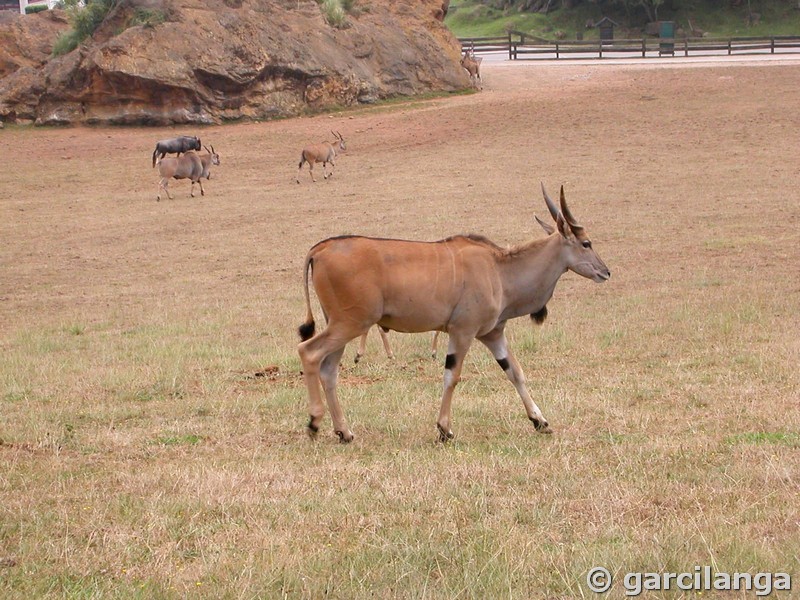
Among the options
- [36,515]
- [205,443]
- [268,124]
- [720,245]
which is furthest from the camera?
[268,124]

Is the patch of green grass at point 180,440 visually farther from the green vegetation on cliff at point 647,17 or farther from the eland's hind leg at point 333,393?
the green vegetation on cliff at point 647,17

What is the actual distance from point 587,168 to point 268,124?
44.5ft

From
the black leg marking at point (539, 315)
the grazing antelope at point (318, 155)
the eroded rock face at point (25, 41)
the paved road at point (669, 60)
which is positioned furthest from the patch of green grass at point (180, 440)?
the paved road at point (669, 60)

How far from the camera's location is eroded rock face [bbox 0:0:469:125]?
3744cm

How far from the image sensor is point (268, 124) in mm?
37875

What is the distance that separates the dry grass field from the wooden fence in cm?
2739

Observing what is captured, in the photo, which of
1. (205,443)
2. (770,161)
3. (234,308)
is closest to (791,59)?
(770,161)

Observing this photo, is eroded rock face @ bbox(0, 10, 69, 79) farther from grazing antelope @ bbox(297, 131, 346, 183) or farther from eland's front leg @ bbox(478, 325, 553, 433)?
eland's front leg @ bbox(478, 325, 553, 433)

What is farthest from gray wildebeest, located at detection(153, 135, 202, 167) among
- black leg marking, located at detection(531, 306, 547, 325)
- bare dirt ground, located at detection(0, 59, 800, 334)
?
black leg marking, located at detection(531, 306, 547, 325)

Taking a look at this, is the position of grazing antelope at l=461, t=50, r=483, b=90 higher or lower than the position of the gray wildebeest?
higher

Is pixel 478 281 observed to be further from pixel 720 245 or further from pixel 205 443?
pixel 720 245

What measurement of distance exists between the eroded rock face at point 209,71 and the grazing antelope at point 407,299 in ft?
101

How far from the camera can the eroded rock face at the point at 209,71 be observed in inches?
1474

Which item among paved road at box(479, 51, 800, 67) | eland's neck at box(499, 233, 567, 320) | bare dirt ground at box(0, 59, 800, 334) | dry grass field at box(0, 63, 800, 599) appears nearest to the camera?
dry grass field at box(0, 63, 800, 599)
